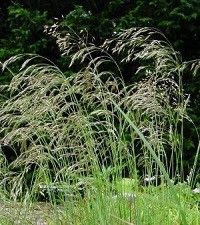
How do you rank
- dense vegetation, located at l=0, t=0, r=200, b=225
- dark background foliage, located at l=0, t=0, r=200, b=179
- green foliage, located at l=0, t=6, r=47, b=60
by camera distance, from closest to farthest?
dense vegetation, located at l=0, t=0, r=200, b=225 < dark background foliage, located at l=0, t=0, r=200, b=179 < green foliage, located at l=0, t=6, r=47, b=60

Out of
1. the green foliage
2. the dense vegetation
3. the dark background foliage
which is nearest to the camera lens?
the dense vegetation

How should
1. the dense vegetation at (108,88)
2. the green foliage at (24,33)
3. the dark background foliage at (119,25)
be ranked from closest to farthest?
the dense vegetation at (108,88)
the dark background foliage at (119,25)
the green foliage at (24,33)

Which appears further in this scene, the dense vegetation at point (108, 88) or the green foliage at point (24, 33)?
the green foliage at point (24, 33)

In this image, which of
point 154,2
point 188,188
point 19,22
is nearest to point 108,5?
point 154,2

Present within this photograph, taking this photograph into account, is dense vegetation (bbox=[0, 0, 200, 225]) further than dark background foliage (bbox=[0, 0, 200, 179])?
No

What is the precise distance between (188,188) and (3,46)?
126 inches

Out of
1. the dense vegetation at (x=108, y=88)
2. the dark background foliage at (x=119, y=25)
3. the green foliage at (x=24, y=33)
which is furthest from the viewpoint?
the green foliage at (x=24, y=33)

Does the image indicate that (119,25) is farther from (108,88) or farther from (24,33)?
(108,88)

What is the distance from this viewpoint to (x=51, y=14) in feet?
20.0

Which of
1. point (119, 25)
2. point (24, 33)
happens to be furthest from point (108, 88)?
point (24, 33)

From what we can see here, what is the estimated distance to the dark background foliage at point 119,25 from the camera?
518 cm

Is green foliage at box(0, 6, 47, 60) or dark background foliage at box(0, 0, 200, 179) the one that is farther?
green foliage at box(0, 6, 47, 60)

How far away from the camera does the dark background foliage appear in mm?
5176

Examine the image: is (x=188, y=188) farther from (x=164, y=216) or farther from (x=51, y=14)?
(x=51, y=14)
